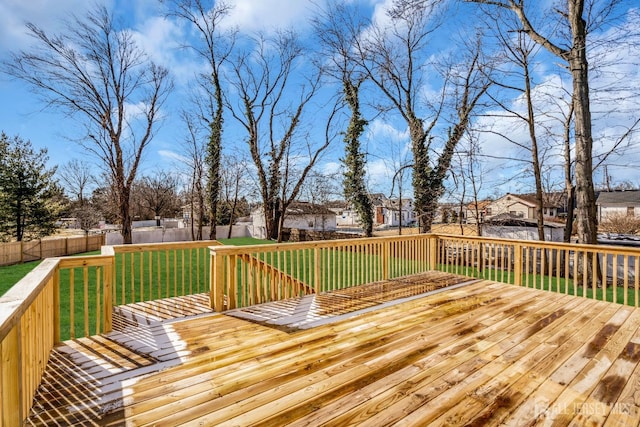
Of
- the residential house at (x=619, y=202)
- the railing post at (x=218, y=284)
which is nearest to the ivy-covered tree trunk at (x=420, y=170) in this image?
the railing post at (x=218, y=284)

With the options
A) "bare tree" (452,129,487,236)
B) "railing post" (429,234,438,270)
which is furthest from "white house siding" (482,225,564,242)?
"railing post" (429,234,438,270)

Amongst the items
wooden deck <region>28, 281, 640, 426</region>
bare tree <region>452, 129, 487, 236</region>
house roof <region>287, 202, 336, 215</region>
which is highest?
bare tree <region>452, 129, 487, 236</region>

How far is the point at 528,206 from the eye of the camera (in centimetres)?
3206

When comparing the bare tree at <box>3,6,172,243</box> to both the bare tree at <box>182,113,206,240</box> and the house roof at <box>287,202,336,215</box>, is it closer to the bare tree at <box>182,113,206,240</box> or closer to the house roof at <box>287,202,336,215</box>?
the bare tree at <box>182,113,206,240</box>

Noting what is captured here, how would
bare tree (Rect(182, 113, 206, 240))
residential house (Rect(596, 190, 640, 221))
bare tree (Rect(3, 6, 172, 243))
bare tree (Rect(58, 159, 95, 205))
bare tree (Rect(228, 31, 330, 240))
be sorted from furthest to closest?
residential house (Rect(596, 190, 640, 221)) < bare tree (Rect(58, 159, 95, 205)) < bare tree (Rect(182, 113, 206, 240)) < bare tree (Rect(228, 31, 330, 240)) < bare tree (Rect(3, 6, 172, 243))

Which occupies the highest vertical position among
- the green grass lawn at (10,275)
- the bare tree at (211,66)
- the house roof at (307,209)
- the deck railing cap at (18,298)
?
the bare tree at (211,66)

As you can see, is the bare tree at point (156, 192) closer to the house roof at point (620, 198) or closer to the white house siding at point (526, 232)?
the white house siding at point (526, 232)

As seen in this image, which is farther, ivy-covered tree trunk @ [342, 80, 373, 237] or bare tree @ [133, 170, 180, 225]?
bare tree @ [133, 170, 180, 225]

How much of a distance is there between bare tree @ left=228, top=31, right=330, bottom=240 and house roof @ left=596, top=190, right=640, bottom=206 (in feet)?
91.8

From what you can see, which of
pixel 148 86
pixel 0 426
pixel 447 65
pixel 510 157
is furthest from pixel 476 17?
pixel 148 86

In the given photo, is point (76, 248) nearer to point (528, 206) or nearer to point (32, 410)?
point (32, 410)

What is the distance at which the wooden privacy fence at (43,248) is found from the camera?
10.3 metres

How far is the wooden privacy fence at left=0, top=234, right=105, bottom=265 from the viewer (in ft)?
33.7

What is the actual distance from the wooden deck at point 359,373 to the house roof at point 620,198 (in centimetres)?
3288
